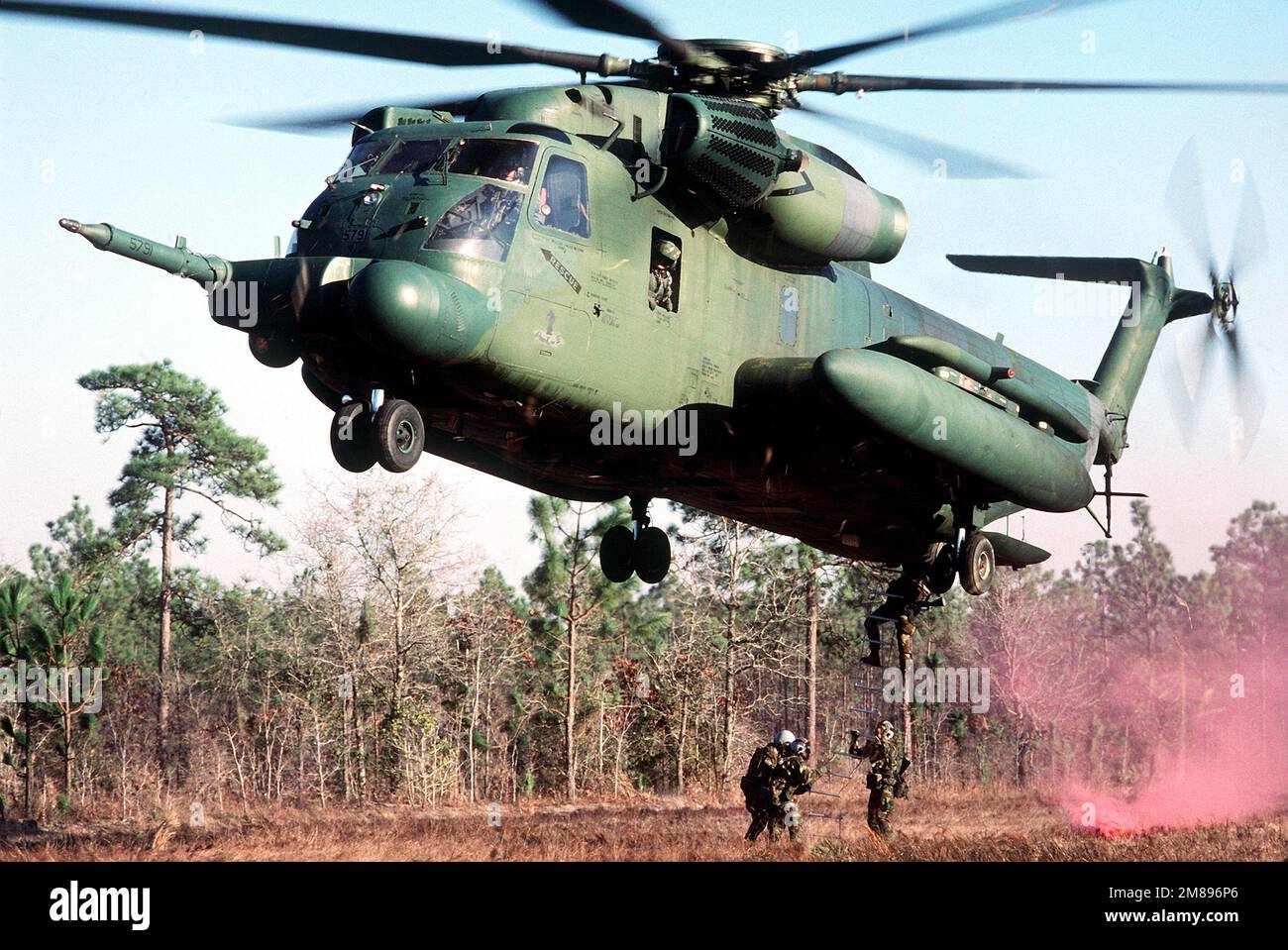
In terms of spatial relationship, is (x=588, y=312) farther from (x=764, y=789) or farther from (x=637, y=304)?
(x=764, y=789)

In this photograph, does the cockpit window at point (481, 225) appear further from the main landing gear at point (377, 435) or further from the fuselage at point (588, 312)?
the main landing gear at point (377, 435)

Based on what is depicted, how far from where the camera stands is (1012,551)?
15766 mm

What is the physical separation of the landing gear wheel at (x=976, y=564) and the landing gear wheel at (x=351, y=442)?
21.9ft

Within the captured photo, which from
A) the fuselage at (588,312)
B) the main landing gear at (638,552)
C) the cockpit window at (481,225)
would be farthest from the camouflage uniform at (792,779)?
the cockpit window at (481,225)

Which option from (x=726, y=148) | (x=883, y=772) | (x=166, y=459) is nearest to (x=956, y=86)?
(x=726, y=148)

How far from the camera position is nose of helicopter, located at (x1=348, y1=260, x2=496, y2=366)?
9.34 metres

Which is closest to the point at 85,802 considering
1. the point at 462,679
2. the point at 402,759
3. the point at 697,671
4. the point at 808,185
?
the point at 402,759

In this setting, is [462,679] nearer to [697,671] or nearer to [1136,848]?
[697,671]

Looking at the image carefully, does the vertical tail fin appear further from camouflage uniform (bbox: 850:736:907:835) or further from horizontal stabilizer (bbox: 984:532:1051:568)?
camouflage uniform (bbox: 850:736:907:835)

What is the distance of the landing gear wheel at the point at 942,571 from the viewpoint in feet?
46.4

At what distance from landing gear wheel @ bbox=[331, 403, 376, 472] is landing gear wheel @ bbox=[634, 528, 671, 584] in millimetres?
5050

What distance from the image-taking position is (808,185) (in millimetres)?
12242

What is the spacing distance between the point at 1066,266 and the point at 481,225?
37.4ft

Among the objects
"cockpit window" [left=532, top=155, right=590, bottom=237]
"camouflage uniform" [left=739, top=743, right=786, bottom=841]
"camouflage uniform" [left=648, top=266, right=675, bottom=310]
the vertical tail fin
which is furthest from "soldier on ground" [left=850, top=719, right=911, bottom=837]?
"cockpit window" [left=532, top=155, right=590, bottom=237]
